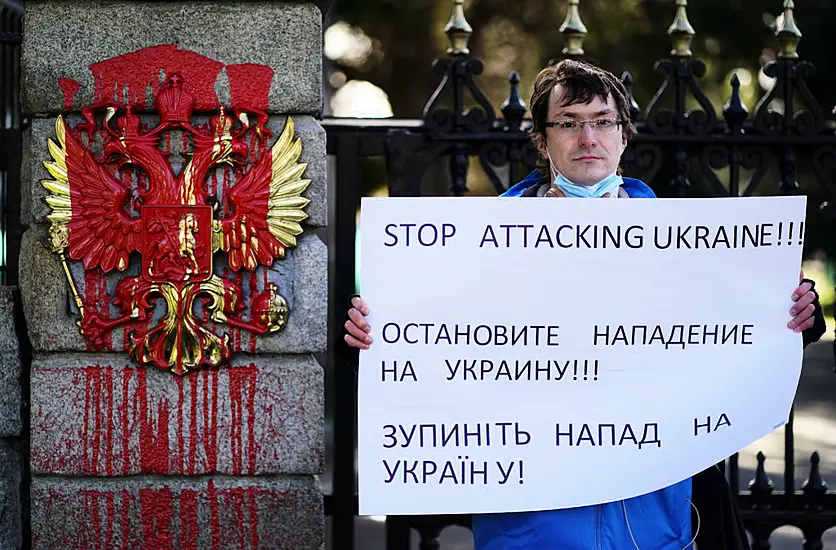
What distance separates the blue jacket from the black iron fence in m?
1.30

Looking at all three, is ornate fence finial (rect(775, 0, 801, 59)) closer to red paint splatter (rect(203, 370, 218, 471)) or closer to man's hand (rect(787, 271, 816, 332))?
man's hand (rect(787, 271, 816, 332))

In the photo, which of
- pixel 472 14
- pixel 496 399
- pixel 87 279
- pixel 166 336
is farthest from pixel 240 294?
pixel 472 14

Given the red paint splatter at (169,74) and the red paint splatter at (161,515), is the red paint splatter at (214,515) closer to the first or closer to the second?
the red paint splatter at (161,515)

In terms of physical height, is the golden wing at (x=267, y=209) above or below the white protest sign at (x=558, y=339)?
above

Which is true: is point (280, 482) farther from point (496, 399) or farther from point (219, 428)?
point (496, 399)

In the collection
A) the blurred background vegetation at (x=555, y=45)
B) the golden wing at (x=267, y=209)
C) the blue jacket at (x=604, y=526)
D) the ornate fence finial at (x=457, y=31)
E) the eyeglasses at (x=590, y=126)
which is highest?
the blurred background vegetation at (x=555, y=45)

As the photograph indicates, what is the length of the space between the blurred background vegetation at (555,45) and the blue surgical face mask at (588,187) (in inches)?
432

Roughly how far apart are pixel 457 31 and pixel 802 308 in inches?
70.2

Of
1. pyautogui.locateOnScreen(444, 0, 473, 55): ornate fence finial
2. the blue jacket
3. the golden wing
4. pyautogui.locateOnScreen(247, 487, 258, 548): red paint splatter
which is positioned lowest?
pyautogui.locateOnScreen(247, 487, 258, 548): red paint splatter

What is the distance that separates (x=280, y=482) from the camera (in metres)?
3.62

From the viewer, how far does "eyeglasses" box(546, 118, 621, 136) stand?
2.85m

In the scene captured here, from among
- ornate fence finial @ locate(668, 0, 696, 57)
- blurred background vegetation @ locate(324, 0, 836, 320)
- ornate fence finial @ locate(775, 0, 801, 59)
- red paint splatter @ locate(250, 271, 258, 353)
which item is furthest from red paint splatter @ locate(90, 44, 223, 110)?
blurred background vegetation @ locate(324, 0, 836, 320)

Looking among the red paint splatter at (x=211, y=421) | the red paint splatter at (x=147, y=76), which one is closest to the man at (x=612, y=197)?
the red paint splatter at (x=211, y=421)

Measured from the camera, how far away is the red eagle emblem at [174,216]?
11.5 feet
